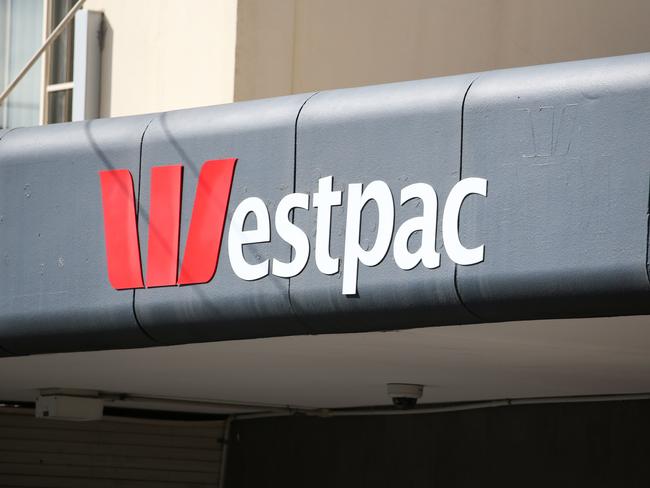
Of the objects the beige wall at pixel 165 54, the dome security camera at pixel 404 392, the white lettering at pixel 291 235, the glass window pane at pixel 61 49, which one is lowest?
the dome security camera at pixel 404 392

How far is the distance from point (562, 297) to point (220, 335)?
2493 millimetres

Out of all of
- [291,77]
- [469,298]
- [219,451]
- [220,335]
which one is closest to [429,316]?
[469,298]

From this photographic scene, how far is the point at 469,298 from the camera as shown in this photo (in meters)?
7.73

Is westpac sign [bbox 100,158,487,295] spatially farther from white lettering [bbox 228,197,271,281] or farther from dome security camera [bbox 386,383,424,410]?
dome security camera [bbox 386,383,424,410]

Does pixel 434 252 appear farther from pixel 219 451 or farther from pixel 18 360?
pixel 219 451

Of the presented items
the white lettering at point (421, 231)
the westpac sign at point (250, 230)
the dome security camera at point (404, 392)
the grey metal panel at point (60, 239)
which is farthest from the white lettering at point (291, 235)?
the dome security camera at point (404, 392)

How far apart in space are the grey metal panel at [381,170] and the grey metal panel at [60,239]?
1459mm

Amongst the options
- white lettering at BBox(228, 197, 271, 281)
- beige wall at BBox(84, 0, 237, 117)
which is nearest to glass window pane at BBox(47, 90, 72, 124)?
beige wall at BBox(84, 0, 237, 117)

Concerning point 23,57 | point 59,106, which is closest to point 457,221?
point 59,106

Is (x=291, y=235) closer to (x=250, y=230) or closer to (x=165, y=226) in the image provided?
(x=250, y=230)

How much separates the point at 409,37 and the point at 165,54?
223cm

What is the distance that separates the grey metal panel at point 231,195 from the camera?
8.42 m

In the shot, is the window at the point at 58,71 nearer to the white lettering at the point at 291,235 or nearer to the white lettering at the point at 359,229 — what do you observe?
the white lettering at the point at 291,235

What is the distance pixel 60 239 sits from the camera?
939 centimetres
